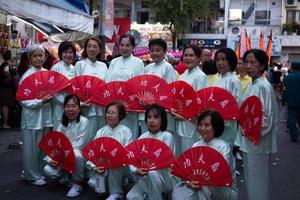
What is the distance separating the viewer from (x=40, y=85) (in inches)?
224

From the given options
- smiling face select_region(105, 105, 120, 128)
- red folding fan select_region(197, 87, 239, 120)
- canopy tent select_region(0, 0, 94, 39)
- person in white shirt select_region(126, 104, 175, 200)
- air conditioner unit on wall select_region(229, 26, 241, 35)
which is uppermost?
air conditioner unit on wall select_region(229, 26, 241, 35)

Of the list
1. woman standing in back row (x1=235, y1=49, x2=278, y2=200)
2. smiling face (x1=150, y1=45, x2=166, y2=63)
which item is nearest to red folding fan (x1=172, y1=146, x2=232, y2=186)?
woman standing in back row (x1=235, y1=49, x2=278, y2=200)

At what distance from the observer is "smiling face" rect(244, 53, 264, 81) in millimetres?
4277

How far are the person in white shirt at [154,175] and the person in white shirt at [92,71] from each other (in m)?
1.09

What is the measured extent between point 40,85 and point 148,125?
151cm

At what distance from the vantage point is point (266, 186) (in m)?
4.30

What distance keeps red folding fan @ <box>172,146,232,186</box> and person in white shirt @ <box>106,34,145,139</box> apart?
67.2 inches

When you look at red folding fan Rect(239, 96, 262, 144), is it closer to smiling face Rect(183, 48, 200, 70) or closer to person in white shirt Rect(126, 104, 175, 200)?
person in white shirt Rect(126, 104, 175, 200)

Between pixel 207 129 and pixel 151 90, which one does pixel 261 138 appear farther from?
pixel 151 90

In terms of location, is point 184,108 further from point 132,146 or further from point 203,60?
point 203,60

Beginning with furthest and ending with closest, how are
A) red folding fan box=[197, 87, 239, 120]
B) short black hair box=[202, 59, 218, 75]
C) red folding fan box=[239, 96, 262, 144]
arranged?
1. short black hair box=[202, 59, 218, 75]
2. red folding fan box=[197, 87, 239, 120]
3. red folding fan box=[239, 96, 262, 144]

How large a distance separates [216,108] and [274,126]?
0.99 metres

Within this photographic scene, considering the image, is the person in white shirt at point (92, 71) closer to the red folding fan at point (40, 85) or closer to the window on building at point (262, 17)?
the red folding fan at point (40, 85)

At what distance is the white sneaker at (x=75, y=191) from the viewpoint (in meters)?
5.34
